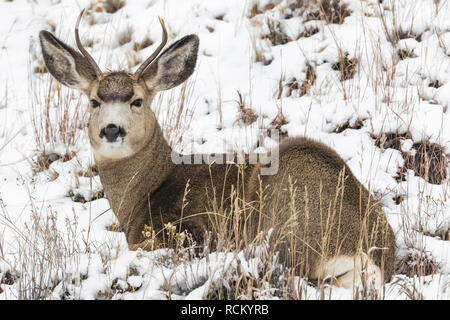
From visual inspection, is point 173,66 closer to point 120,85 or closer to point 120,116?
point 120,85

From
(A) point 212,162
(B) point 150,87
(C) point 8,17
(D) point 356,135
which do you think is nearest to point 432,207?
(D) point 356,135

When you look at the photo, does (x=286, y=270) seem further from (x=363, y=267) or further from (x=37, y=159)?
(x=37, y=159)

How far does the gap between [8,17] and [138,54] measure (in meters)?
2.52

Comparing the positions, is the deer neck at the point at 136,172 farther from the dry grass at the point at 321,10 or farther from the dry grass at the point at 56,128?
the dry grass at the point at 321,10

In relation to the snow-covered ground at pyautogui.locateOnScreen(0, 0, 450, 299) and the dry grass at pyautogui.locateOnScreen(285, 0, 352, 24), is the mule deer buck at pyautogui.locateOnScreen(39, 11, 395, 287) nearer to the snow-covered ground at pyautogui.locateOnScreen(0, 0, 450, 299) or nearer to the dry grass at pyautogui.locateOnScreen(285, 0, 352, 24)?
the snow-covered ground at pyautogui.locateOnScreen(0, 0, 450, 299)

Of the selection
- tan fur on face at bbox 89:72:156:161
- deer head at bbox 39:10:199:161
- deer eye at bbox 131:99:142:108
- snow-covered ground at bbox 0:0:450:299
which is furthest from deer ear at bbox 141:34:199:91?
snow-covered ground at bbox 0:0:450:299

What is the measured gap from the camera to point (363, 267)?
4.71 m

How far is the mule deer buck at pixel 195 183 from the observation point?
197 inches

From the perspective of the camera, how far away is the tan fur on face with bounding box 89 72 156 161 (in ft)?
18.7

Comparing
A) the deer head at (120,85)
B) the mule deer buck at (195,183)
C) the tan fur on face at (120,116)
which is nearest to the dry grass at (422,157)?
the mule deer buck at (195,183)

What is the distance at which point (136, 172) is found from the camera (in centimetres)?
603

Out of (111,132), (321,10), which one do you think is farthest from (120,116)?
(321,10)

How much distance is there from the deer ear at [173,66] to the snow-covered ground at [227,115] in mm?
1183

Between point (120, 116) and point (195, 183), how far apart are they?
81 centimetres
